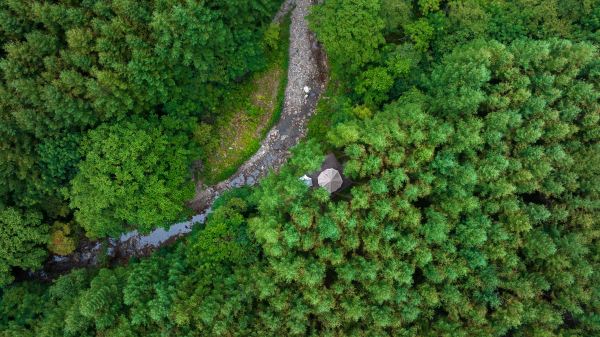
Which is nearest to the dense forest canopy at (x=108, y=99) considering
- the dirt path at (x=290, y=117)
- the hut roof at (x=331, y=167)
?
the dirt path at (x=290, y=117)

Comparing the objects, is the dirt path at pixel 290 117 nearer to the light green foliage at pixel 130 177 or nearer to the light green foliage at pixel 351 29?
the light green foliage at pixel 130 177

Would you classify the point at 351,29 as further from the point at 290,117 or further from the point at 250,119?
the point at 250,119

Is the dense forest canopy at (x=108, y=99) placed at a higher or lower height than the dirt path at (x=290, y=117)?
higher

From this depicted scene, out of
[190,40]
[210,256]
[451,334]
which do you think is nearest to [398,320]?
[451,334]

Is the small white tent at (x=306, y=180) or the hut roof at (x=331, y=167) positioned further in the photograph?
the hut roof at (x=331, y=167)

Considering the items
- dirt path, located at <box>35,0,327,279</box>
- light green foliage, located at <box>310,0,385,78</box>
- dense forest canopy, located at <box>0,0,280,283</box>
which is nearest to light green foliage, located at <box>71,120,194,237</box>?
dense forest canopy, located at <box>0,0,280,283</box>

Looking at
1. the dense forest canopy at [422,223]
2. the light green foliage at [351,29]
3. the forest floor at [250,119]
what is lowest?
the dense forest canopy at [422,223]

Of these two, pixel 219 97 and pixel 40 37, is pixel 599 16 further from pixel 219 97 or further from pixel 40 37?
pixel 40 37
